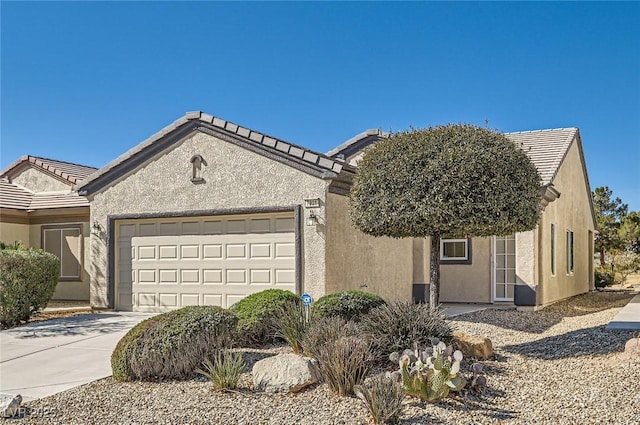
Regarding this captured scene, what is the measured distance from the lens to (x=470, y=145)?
28.8ft

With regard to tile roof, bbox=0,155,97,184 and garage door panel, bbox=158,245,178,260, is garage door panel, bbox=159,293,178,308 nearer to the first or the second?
garage door panel, bbox=158,245,178,260

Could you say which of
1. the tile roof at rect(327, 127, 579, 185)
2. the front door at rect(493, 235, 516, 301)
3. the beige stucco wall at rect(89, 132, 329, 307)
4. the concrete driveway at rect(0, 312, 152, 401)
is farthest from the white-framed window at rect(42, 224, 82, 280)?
the front door at rect(493, 235, 516, 301)

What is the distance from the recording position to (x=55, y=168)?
65.4 feet

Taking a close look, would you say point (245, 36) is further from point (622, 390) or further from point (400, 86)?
point (622, 390)

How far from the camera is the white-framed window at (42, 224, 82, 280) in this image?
17328mm

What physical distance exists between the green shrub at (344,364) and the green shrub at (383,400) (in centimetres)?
53

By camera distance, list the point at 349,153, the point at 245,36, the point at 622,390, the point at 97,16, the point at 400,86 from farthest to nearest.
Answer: the point at 349,153, the point at 400,86, the point at 245,36, the point at 97,16, the point at 622,390

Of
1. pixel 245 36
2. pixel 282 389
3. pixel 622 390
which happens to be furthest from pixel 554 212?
pixel 282 389

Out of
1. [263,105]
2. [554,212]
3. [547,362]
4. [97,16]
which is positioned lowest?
[547,362]

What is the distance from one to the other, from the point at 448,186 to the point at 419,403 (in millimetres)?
3467

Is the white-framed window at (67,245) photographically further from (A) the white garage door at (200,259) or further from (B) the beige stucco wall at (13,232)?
(A) the white garage door at (200,259)

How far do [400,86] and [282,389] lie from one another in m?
10.1

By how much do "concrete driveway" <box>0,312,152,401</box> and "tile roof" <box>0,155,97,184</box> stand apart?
7.97 metres

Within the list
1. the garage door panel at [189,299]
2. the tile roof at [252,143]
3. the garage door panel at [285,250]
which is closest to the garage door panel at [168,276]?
the garage door panel at [189,299]
